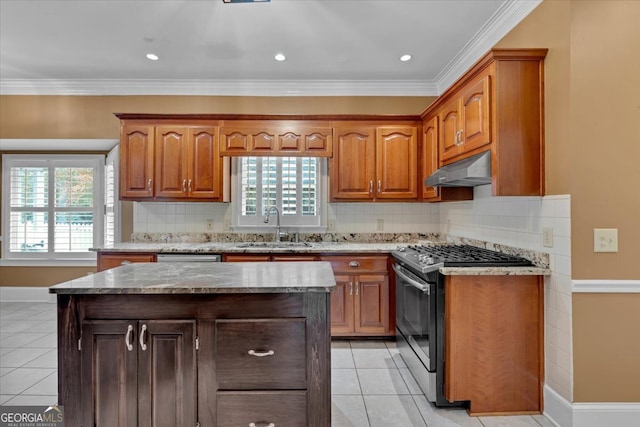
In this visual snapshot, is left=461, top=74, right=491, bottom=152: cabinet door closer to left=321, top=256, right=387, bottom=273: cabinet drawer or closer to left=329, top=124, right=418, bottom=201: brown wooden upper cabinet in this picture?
left=329, top=124, right=418, bottom=201: brown wooden upper cabinet

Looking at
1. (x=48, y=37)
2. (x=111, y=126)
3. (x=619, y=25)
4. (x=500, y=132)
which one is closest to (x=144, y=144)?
(x=111, y=126)

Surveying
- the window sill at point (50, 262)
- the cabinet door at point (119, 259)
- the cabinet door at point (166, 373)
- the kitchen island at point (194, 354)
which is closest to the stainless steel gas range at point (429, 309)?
the kitchen island at point (194, 354)

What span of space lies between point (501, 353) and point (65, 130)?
16.5 ft

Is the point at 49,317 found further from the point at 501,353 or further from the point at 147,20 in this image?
the point at 501,353

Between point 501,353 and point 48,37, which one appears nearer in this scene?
point 501,353

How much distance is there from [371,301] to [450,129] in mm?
1745

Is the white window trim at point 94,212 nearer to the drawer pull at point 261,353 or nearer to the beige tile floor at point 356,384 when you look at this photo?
the beige tile floor at point 356,384

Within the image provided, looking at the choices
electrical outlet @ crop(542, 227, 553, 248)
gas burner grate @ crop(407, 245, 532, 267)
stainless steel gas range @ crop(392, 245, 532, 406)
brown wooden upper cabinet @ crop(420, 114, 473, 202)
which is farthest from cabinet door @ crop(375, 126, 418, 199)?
electrical outlet @ crop(542, 227, 553, 248)

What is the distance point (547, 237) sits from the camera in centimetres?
214

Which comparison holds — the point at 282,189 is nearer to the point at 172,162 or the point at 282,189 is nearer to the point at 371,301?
the point at 172,162

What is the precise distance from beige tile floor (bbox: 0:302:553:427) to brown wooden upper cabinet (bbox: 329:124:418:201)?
62.3 inches

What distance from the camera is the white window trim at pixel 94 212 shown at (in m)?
4.54

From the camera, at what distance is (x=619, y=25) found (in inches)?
76.9

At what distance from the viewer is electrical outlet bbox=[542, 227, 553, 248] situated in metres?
2.10
